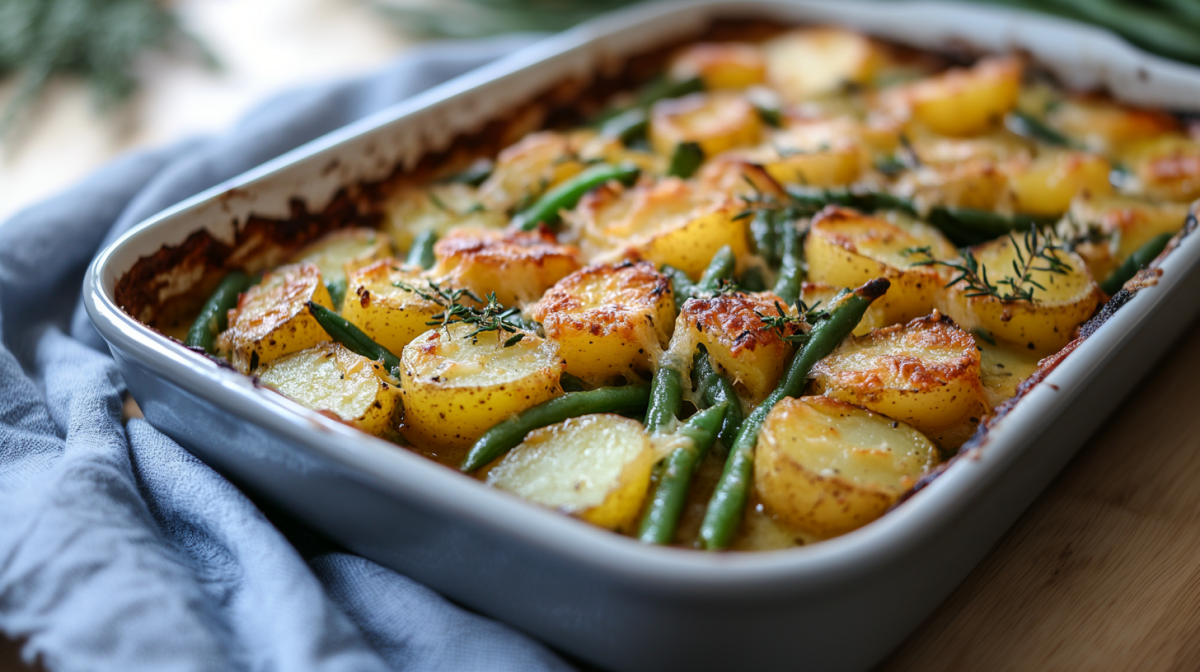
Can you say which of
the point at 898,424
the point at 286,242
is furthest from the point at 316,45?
the point at 898,424

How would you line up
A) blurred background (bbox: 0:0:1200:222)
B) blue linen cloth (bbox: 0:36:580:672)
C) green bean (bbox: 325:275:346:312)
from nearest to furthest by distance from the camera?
1. blue linen cloth (bbox: 0:36:580:672)
2. green bean (bbox: 325:275:346:312)
3. blurred background (bbox: 0:0:1200:222)

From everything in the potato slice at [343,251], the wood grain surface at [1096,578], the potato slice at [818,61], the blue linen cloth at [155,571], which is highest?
the potato slice at [818,61]

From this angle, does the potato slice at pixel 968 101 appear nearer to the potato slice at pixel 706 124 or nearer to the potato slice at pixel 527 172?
the potato slice at pixel 706 124

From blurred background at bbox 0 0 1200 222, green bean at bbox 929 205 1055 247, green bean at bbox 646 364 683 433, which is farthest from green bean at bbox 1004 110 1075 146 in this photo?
green bean at bbox 646 364 683 433

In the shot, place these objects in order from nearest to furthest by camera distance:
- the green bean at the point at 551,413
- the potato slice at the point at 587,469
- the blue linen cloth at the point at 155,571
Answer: the blue linen cloth at the point at 155,571, the potato slice at the point at 587,469, the green bean at the point at 551,413

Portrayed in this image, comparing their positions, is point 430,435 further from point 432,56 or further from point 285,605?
point 432,56

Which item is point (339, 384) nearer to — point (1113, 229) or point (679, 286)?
point (679, 286)

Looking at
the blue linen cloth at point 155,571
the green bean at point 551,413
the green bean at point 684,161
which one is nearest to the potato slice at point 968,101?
the green bean at point 684,161

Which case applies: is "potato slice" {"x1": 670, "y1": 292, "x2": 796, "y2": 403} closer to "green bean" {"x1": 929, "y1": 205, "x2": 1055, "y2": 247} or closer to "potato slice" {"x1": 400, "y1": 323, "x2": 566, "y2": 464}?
"potato slice" {"x1": 400, "y1": 323, "x2": 566, "y2": 464}
